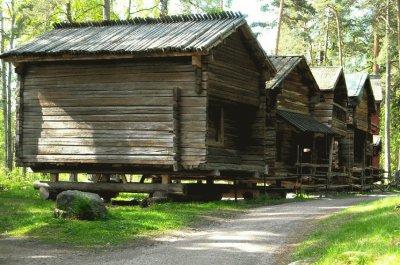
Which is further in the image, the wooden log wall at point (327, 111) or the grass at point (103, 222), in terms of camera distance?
the wooden log wall at point (327, 111)

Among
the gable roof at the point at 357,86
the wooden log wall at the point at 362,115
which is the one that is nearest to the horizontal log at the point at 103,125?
the gable roof at the point at 357,86

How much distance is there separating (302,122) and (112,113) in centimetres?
1182

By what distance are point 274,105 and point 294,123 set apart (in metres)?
1.61

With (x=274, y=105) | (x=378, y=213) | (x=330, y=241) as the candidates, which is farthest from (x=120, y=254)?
(x=274, y=105)

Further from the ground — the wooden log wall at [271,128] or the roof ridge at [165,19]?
the roof ridge at [165,19]

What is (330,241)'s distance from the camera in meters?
11.6

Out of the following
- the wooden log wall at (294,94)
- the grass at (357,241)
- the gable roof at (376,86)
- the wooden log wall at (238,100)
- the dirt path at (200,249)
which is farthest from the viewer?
the gable roof at (376,86)

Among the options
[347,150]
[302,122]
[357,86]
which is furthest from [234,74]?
[357,86]

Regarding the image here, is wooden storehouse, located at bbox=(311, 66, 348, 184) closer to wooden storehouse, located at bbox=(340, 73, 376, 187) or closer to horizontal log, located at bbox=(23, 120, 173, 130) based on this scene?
wooden storehouse, located at bbox=(340, 73, 376, 187)

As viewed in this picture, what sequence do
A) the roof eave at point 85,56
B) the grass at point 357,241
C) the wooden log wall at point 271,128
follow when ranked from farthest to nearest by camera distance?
the wooden log wall at point 271,128 < the roof eave at point 85,56 < the grass at point 357,241

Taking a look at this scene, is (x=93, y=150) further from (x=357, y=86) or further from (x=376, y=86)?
(x=376, y=86)

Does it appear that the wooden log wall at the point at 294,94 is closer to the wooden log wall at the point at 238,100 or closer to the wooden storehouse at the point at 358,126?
the wooden storehouse at the point at 358,126

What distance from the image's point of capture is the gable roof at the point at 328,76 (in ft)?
112

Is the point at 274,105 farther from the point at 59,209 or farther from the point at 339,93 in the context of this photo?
the point at 59,209
